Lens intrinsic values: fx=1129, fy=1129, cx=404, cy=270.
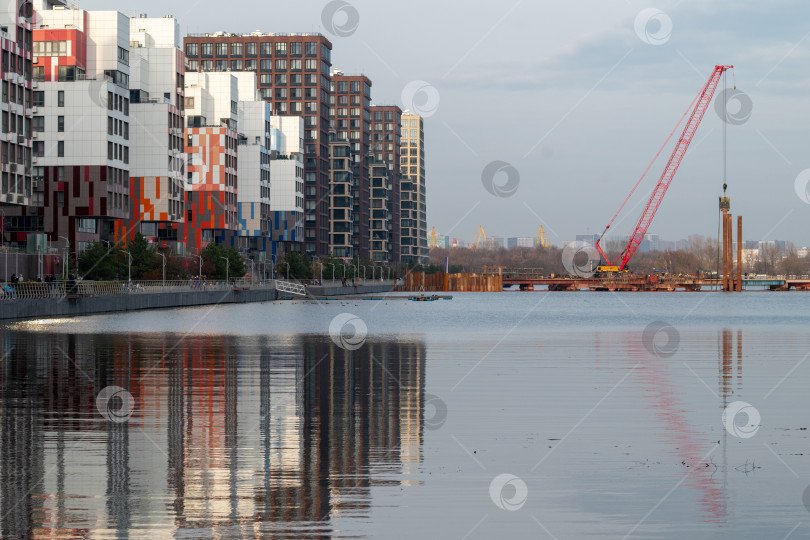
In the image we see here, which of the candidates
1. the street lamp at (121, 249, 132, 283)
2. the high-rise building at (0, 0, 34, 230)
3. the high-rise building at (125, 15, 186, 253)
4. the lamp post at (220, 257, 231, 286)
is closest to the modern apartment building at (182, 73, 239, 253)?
the high-rise building at (125, 15, 186, 253)

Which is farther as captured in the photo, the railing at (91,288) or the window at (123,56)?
the window at (123,56)

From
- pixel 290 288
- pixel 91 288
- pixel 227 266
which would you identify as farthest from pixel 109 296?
pixel 290 288

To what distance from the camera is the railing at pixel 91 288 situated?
92463 millimetres

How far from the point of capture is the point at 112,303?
105 m

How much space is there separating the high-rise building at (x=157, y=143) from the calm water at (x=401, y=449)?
13191 centimetres

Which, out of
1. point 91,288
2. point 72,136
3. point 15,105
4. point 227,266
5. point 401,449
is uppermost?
point 15,105

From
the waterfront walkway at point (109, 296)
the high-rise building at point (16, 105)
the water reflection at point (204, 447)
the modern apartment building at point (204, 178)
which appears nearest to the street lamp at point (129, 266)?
the waterfront walkway at point (109, 296)

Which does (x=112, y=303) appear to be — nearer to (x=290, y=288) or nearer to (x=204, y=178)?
(x=290, y=288)

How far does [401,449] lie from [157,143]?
156m

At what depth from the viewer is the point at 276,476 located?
16406 mm

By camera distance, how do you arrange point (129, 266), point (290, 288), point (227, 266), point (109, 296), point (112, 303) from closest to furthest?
point (109, 296)
point (112, 303)
point (129, 266)
point (227, 266)
point (290, 288)

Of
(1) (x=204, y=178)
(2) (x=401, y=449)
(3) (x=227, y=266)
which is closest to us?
(2) (x=401, y=449)

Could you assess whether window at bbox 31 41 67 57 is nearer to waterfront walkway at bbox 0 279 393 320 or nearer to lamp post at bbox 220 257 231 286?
waterfront walkway at bbox 0 279 393 320

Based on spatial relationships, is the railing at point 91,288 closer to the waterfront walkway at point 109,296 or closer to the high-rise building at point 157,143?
the waterfront walkway at point 109,296
